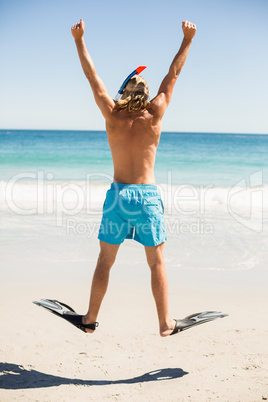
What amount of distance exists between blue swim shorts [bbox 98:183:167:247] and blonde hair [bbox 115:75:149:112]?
1.85 feet

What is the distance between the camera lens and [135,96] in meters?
2.92

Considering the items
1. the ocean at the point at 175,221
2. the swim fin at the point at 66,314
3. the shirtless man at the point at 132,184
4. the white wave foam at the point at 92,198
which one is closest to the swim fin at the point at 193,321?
the shirtless man at the point at 132,184

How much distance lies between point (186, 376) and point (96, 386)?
649 millimetres

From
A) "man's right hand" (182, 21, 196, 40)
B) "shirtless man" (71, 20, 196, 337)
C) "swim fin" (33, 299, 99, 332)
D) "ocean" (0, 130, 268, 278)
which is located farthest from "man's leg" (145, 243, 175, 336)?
"ocean" (0, 130, 268, 278)

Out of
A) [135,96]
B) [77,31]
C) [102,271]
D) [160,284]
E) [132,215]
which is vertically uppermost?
[77,31]

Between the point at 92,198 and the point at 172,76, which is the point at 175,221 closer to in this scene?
the point at 92,198

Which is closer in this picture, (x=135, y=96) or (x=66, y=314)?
(x=135, y=96)

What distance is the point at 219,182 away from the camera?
671 inches

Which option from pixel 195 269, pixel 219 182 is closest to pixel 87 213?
pixel 195 269

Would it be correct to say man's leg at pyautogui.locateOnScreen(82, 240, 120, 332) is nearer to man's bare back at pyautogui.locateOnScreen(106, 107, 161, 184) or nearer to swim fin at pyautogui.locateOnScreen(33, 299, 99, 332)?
swim fin at pyautogui.locateOnScreen(33, 299, 99, 332)

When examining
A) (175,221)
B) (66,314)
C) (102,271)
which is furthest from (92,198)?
(102,271)

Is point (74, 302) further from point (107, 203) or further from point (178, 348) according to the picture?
point (107, 203)

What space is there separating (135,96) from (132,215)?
858 millimetres

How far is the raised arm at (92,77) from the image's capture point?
291 cm
